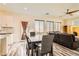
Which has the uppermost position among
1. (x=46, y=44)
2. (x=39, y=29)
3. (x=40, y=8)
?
(x=40, y=8)

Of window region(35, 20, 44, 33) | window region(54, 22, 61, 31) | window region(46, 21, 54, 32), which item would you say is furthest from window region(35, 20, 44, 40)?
window region(54, 22, 61, 31)

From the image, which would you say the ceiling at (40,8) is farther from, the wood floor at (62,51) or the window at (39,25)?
the wood floor at (62,51)

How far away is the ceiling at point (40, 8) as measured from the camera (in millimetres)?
2184

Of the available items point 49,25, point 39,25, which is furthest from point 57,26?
point 39,25

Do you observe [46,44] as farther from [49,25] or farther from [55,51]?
[49,25]

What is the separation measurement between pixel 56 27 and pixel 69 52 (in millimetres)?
539

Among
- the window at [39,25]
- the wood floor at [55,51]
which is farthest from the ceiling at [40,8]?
the wood floor at [55,51]

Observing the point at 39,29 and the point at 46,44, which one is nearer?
the point at 39,29

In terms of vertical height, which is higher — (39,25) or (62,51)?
(39,25)

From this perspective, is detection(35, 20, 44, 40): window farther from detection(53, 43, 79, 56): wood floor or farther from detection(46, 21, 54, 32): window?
detection(53, 43, 79, 56): wood floor

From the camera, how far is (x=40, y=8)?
2230mm

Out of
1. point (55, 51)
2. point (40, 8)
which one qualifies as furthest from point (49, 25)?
point (55, 51)

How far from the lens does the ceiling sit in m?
2.18

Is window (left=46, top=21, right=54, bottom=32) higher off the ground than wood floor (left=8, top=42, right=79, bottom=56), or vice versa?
window (left=46, top=21, right=54, bottom=32)
